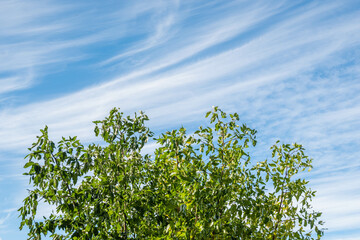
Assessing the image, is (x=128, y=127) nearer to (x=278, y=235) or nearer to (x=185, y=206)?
(x=185, y=206)

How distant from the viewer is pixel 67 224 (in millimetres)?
9828

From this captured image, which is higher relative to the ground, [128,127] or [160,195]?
[128,127]

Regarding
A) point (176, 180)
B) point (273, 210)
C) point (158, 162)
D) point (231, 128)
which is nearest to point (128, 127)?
point (158, 162)

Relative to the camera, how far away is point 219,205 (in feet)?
32.6

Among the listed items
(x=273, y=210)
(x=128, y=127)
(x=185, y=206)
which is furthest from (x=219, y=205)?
(x=128, y=127)

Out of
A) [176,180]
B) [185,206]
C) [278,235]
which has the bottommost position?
[278,235]

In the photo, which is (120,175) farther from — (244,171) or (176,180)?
(244,171)

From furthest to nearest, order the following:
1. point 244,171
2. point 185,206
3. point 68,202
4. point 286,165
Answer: point 286,165 → point 244,171 → point 68,202 → point 185,206

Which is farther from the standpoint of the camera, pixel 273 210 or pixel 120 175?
pixel 273 210

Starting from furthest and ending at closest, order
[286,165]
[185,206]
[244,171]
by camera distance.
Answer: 1. [286,165]
2. [244,171]
3. [185,206]

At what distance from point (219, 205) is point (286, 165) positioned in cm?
237

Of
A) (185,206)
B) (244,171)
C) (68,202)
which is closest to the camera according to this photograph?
(185,206)

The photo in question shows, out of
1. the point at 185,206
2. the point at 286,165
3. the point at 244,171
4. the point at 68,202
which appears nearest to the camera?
the point at 185,206

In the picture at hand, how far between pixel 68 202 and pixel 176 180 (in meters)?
2.39
